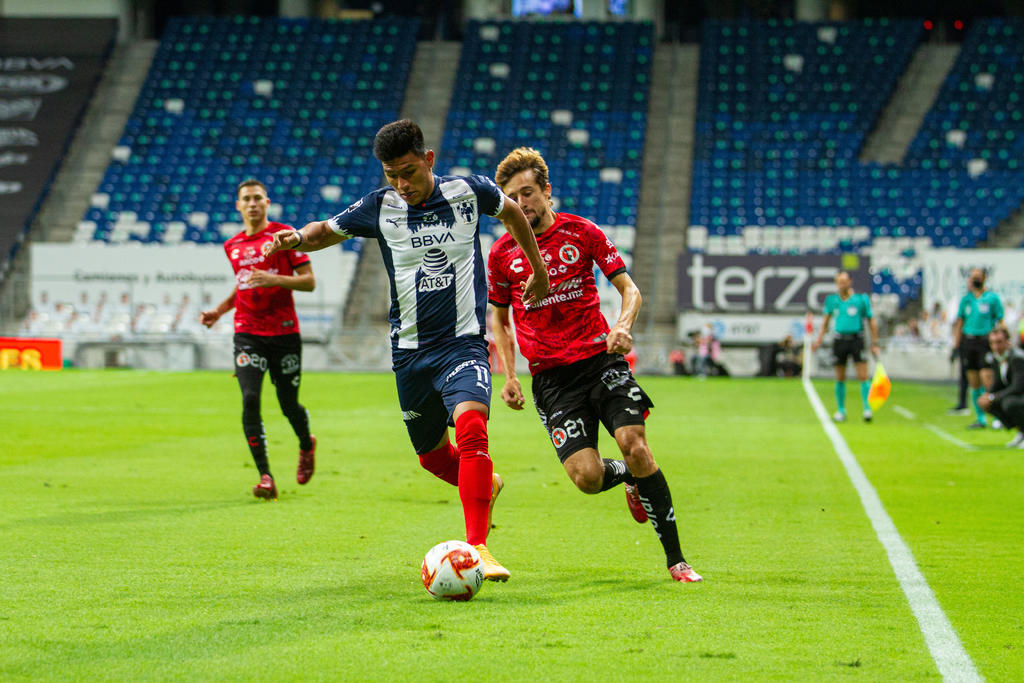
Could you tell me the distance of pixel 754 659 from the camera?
431 centimetres

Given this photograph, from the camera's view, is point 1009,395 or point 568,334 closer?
point 568,334

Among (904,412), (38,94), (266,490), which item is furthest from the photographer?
(38,94)

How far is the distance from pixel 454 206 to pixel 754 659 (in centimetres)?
261

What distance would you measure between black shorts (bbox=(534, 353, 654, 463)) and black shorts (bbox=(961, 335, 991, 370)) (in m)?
11.9

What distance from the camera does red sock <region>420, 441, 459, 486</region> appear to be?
6.29m

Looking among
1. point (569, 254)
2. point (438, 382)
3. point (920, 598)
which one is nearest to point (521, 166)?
point (569, 254)

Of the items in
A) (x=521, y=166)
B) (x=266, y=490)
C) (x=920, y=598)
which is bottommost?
(x=266, y=490)

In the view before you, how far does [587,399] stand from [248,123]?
3873 cm

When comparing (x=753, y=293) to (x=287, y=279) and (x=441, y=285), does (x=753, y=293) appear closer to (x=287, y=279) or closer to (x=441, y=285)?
(x=287, y=279)

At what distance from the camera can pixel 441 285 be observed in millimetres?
5934

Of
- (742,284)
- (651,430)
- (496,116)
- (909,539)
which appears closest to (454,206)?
(909,539)

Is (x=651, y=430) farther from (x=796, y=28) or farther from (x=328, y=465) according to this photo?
(x=796, y=28)

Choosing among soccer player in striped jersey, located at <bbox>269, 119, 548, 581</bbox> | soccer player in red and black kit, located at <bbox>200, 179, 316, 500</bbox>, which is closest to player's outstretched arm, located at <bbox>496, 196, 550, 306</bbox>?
soccer player in striped jersey, located at <bbox>269, 119, 548, 581</bbox>

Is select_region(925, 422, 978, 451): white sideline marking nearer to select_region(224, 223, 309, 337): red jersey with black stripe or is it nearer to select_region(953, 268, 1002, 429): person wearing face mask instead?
select_region(953, 268, 1002, 429): person wearing face mask
